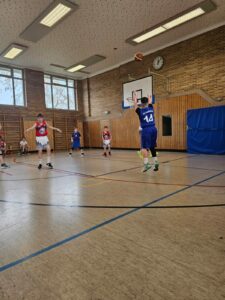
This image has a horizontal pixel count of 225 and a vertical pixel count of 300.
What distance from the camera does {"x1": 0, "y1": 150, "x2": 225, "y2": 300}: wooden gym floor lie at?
1.34 m

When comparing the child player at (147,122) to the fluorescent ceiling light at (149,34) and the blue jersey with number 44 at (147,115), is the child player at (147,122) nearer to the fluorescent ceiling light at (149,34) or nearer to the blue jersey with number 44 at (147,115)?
the blue jersey with number 44 at (147,115)

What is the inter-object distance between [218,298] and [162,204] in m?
1.70

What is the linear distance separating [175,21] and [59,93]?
10.3 meters

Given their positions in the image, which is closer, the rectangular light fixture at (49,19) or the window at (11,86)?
the rectangular light fixture at (49,19)

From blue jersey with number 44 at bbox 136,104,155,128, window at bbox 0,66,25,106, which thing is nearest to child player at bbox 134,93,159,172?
blue jersey with number 44 at bbox 136,104,155,128

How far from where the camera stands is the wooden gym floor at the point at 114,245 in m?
1.34

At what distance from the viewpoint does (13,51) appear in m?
12.0

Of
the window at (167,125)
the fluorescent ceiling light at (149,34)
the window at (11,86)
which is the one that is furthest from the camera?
the window at (11,86)

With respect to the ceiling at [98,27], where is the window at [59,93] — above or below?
below

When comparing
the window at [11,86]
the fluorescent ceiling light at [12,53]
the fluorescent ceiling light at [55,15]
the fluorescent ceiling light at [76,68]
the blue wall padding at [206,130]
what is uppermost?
the fluorescent ceiling light at [12,53]

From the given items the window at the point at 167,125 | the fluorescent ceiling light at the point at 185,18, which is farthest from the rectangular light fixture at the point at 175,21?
the window at the point at 167,125

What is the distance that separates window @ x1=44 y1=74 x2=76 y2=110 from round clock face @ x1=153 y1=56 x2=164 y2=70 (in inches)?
306

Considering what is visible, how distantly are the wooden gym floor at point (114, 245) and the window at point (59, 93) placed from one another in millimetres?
13927

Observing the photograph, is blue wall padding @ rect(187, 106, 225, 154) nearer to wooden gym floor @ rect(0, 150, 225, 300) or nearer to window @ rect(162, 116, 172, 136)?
window @ rect(162, 116, 172, 136)
